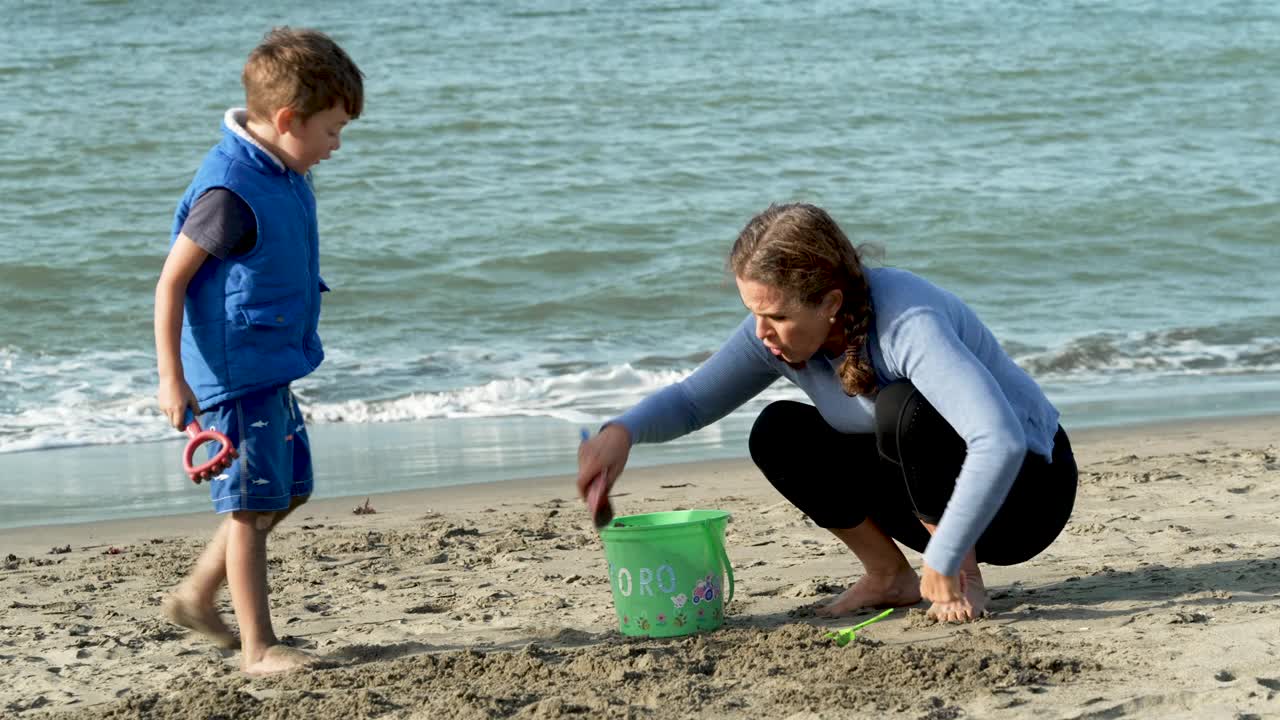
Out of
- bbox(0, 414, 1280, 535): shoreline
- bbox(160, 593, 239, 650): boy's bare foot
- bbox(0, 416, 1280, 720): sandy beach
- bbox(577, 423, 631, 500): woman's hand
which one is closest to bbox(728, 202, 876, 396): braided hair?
bbox(577, 423, 631, 500): woman's hand

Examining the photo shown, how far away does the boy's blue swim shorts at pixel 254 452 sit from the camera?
302 centimetres

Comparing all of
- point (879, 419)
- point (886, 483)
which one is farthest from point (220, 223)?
point (886, 483)

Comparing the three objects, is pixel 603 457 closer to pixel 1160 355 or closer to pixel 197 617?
pixel 197 617

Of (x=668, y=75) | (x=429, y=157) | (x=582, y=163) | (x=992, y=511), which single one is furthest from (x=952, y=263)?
(x=992, y=511)

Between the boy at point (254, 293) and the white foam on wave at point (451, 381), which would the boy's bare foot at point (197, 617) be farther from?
the white foam on wave at point (451, 381)

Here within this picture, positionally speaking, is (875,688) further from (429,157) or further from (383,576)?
(429,157)

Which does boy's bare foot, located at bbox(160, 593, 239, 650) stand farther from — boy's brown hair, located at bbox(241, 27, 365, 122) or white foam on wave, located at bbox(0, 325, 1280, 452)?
white foam on wave, located at bbox(0, 325, 1280, 452)

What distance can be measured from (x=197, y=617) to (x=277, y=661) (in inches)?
10.8

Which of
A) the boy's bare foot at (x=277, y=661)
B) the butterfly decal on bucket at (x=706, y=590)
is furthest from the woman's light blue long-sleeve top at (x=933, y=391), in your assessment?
the boy's bare foot at (x=277, y=661)

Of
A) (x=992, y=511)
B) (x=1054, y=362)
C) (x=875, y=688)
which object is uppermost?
(x=992, y=511)

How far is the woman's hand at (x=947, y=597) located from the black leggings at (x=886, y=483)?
0.47ft

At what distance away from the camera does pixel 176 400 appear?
2924 millimetres

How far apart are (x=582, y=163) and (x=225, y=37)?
6762 mm

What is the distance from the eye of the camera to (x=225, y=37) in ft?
59.0
